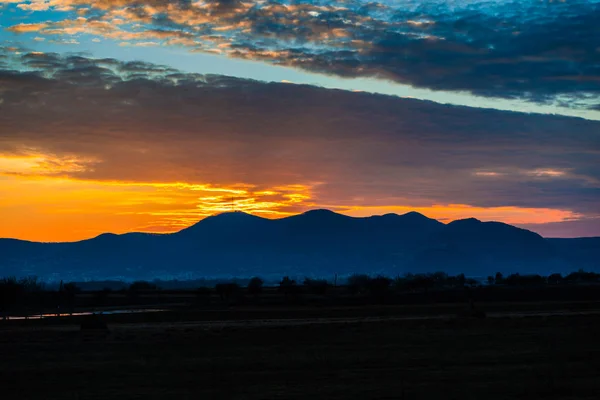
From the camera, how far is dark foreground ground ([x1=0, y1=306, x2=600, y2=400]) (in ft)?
84.0


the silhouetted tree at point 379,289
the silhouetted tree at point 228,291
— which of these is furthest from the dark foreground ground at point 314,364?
the silhouetted tree at point 228,291

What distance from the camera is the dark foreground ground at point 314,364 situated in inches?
1008

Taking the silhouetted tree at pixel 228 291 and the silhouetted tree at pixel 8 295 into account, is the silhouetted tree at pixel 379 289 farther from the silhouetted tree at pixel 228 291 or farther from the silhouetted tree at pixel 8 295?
the silhouetted tree at pixel 8 295

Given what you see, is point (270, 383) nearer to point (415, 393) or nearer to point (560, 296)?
point (415, 393)

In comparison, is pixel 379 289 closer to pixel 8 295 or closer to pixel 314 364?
pixel 8 295

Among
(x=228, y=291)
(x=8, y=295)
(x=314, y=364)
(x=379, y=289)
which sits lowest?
(x=314, y=364)

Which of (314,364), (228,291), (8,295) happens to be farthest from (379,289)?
(314,364)

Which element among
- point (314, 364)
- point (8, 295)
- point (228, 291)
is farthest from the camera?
point (228, 291)

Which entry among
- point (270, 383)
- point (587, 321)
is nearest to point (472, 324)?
point (587, 321)

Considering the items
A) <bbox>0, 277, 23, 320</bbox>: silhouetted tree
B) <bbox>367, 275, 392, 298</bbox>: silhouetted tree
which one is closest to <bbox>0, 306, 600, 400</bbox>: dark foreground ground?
<bbox>0, 277, 23, 320</bbox>: silhouetted tree

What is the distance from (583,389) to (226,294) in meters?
118

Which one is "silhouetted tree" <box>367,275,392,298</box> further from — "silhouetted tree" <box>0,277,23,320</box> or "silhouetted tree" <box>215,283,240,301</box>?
"silhouetted tree" <box>0,277,23,320</box>

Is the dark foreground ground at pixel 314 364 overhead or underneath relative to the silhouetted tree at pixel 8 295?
underneath

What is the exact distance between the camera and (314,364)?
33.3 m
